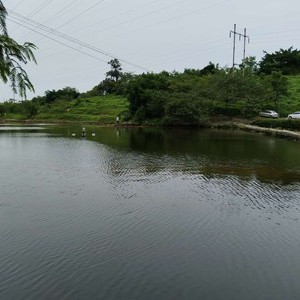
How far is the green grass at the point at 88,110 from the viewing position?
8194 centimetres

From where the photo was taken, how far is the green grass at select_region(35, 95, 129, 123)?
8194 cm

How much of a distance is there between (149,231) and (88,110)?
79509 millimetres

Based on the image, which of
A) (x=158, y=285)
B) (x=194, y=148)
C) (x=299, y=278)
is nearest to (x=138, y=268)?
(x=158, y=285)

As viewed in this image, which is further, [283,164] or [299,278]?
[283,164]

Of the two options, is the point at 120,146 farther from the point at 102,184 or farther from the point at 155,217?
the point at 155,217

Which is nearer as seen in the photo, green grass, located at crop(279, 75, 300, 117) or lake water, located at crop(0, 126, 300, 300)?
lake water, located at crop(0, 126, 300, 300)

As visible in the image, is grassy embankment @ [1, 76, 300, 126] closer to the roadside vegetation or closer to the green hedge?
the roadside vegetation

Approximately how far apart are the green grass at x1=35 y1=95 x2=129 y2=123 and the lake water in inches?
2175

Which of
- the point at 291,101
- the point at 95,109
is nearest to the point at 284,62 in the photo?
the point at 291,101

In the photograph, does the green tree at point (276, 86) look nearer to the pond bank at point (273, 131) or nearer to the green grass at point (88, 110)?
the pond bank at point (273, 131)

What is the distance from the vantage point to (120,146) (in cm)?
3469

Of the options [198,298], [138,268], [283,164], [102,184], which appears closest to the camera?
[198,298]

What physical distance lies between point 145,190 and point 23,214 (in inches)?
230

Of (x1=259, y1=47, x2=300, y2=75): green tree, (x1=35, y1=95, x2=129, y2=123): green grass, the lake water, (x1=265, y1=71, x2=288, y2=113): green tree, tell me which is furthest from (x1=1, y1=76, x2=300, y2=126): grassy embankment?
the lake water
